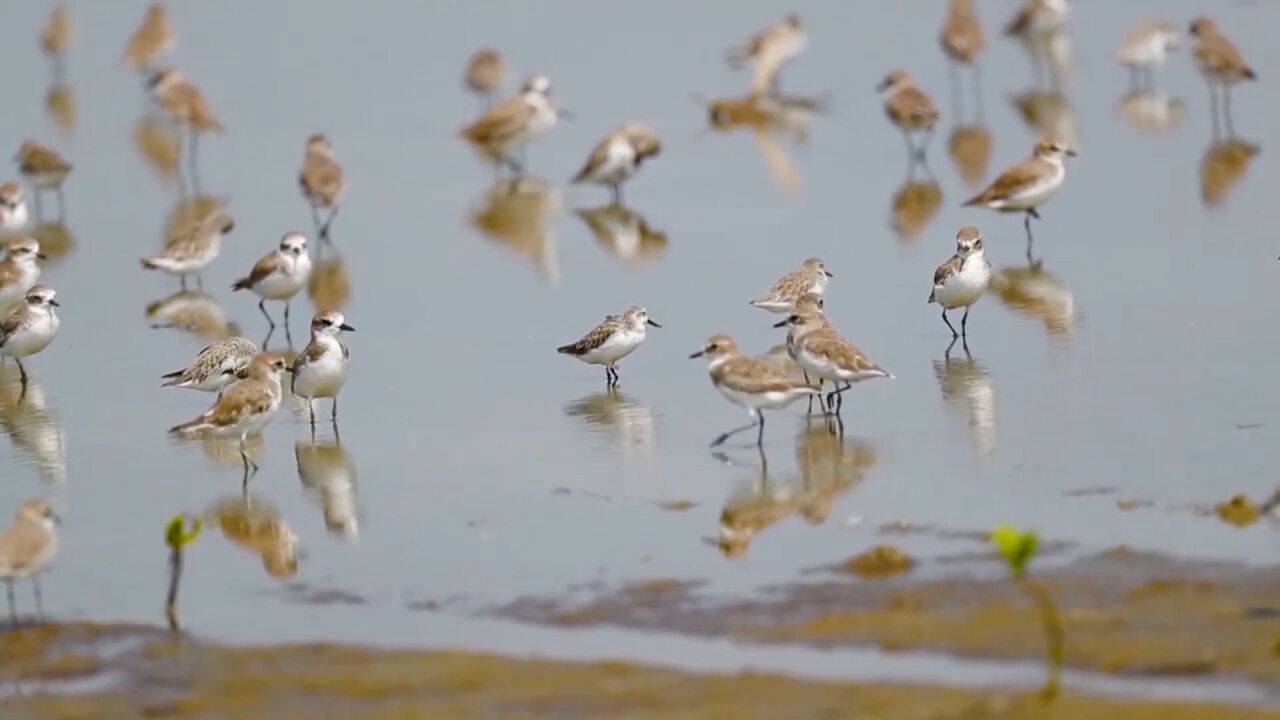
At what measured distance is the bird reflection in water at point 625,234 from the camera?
2103 cm

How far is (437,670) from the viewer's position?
10039 millimetres

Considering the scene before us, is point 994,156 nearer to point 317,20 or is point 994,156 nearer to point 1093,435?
point 1093,435

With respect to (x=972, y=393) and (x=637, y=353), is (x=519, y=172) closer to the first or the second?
(x=637, y=353)

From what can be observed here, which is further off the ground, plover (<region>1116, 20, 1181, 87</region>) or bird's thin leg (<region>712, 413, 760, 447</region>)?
plover (<region>1116, 20, 1181, 87</region>)

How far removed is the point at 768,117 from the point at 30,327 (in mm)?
12657

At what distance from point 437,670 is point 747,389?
172 inches

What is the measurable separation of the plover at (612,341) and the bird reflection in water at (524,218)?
374cm

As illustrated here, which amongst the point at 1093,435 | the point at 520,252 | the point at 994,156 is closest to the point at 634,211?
the point at 520,252

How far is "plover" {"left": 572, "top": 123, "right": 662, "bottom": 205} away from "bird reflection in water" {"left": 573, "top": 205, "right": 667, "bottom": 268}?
34cm

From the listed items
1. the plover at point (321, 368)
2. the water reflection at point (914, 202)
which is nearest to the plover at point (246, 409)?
→ the plover at point (321, 368)

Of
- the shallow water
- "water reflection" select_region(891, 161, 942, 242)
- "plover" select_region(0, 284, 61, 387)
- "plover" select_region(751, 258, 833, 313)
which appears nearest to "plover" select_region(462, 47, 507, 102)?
the shallow water

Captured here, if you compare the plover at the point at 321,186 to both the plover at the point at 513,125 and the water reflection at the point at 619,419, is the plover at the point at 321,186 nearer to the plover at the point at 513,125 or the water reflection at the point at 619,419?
the plover at the point at 513,125

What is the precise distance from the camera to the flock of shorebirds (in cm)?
1414

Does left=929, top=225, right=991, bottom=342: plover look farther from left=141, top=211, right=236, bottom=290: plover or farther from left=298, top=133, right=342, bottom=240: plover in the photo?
left=298, top=133, right=342, bottom=240: plover
